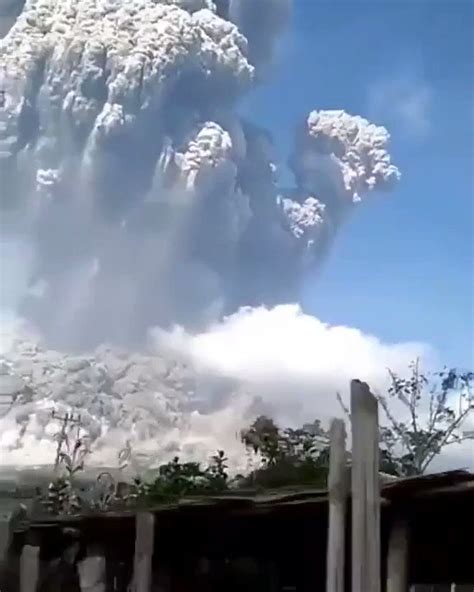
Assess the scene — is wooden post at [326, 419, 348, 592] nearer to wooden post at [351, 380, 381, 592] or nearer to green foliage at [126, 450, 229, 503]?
wooden post at [351, 380, 381, 592]

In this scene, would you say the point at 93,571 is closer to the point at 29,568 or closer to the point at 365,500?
the point at 29,568

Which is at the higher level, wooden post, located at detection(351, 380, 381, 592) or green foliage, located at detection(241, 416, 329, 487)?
green foliage, located at detection(241, 416, 329, 487)

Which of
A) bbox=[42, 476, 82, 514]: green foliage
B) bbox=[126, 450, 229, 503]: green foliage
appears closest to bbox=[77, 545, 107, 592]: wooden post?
bbox=[42, 476, 82, 514]: green foliage

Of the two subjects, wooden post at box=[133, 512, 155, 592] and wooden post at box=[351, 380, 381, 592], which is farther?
wooden post at box=[133, 512, 155, 592]

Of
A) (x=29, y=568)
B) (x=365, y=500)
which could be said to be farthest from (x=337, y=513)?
(x=29, y=568)

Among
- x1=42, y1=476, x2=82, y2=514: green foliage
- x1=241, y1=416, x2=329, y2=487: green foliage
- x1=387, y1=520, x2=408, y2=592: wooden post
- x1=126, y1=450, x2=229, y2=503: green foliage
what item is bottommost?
x1=387, y1=520, x2=408, y2=592: wooden post

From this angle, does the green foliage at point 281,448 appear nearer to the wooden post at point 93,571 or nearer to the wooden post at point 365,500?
the wooden post at point 93,571

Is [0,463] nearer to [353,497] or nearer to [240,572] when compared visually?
[240,572]
